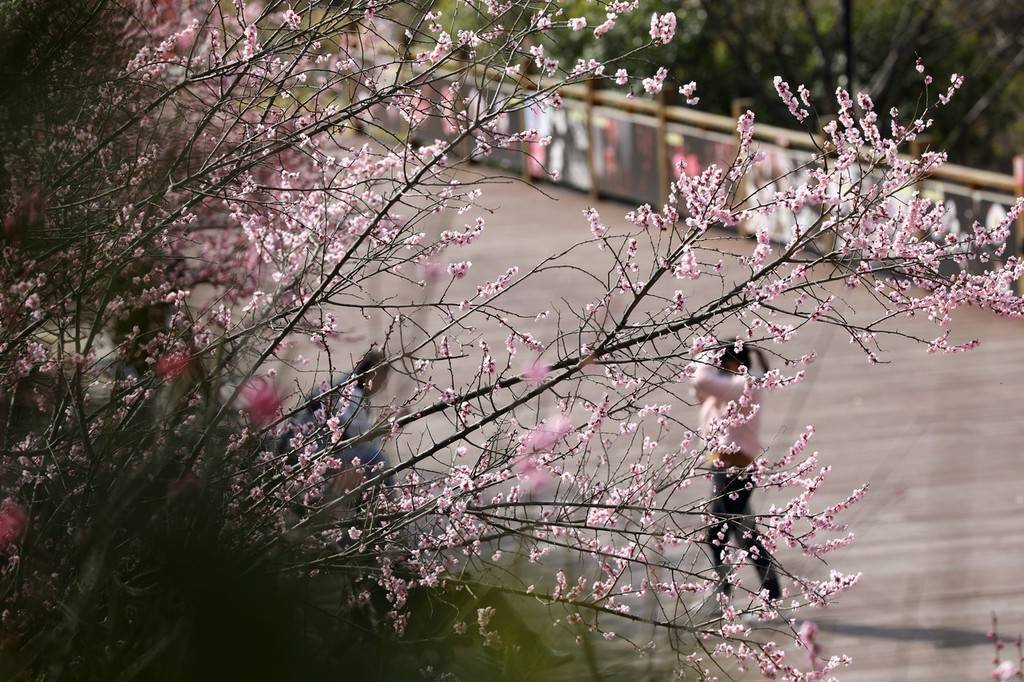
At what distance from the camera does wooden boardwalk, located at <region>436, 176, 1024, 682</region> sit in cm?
656

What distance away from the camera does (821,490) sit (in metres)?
9.12

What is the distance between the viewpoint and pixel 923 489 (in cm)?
883

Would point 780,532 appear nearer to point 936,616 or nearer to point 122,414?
point 122,414

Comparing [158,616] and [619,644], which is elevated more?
[619,644]

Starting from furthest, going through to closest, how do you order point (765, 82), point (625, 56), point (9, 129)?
point (765, 82), point (625, 56), point (9, 129)

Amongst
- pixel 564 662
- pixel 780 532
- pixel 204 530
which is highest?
pixel 780 532

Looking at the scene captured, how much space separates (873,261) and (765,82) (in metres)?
16.9

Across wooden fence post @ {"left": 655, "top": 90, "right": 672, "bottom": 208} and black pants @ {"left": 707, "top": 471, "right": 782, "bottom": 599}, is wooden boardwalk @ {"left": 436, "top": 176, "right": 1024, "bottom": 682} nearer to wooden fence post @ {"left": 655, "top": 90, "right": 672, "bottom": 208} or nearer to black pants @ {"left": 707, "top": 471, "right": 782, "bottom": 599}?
black pants @ {"left": 707, "top": 471, "right": 782, "bottom": 599}

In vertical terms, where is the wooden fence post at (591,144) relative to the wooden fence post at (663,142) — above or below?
above

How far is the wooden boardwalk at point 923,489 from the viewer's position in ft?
21.5

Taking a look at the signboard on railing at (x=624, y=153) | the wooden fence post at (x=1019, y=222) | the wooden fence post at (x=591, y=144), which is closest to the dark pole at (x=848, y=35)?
the signboard on railing at (x=624, y=153)

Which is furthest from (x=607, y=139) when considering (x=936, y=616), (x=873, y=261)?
(x=873, y=261)

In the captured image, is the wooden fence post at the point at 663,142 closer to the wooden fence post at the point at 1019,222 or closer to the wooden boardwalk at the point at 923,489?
the wooden boardwalk at the point at 923,489

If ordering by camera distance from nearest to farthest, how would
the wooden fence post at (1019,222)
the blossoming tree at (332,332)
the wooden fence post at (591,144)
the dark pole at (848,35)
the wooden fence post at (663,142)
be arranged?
the blossoming tree at (332,332) → the wooden fence post at (1019,222) → the dark pole at (848,35) → the wooden fence post at (663,142) → the wooden fence post at (591,144)
